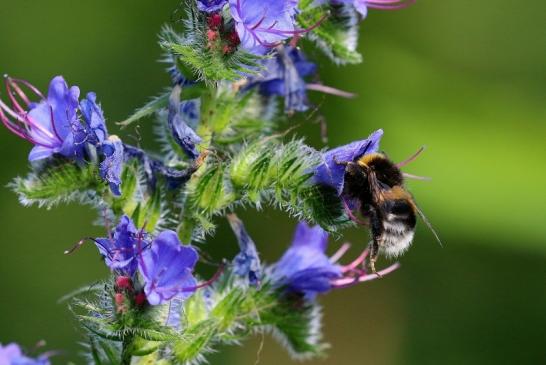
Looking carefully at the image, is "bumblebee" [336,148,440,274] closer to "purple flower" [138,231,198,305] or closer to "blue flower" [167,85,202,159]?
"blue flower" [167,85,202,159]

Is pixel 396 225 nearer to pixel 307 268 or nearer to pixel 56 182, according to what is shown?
pixel 307 268

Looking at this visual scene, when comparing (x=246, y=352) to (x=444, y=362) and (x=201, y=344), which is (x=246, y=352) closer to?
(x=444, y=362)

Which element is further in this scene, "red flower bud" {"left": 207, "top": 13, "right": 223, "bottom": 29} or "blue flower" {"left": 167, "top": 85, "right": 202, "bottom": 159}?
"blue flower" {"left": 167, "top": 85, "right": 202, "bottom": 159}

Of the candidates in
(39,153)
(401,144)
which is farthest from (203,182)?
(401,144)

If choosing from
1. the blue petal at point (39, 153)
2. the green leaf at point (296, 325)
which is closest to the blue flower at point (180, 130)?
the blue petal at point (39, 153)

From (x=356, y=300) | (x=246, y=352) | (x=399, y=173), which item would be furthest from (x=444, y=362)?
(x=399, y=173)

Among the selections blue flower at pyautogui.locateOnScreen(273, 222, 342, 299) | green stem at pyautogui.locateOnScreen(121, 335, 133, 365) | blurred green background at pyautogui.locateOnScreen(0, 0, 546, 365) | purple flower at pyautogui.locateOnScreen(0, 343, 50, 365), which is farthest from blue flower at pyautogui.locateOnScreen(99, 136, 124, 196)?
blurred green background at pyautogui.locateOnScreen(0, 0, 546, 365)
